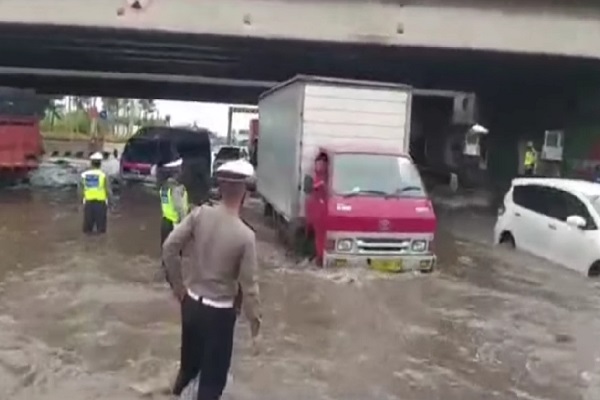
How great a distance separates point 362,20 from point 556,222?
36.3 ft

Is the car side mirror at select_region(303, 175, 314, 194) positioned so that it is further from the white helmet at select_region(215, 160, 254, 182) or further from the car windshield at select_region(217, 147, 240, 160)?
the car windshield at select_region(217, 147, 240, 160)

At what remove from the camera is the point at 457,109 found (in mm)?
49906

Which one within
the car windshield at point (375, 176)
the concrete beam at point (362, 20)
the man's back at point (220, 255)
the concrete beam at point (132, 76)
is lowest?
the car windshield at point (375, 176)

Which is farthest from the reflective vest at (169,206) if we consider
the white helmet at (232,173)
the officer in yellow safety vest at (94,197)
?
the white helmet at (232,173)

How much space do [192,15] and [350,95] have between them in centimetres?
862

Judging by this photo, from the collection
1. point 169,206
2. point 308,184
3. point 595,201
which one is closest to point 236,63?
point 308,184

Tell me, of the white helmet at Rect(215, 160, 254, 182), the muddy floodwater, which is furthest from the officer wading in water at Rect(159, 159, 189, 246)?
the white helmet at Rect(215, 160, 254, 182)

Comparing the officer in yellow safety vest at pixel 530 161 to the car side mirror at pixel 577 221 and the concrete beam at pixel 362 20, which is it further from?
the car side mirror at pixel 577 221

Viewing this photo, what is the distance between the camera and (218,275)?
6238 mm

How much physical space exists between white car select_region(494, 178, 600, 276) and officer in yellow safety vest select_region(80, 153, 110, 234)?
752 centimetres

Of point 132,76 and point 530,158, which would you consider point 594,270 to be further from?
point 132,76

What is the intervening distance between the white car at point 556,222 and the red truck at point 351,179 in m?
2.27

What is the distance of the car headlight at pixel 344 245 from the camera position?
49.5ft

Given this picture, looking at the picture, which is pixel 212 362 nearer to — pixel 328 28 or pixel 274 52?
pixel 328 28
